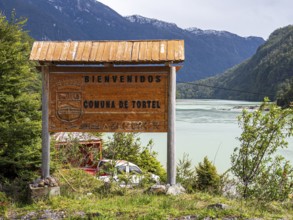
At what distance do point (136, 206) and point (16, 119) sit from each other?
5258 millimetres

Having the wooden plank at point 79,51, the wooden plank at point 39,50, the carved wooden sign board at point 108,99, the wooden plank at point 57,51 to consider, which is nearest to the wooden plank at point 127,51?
the carved wooden sign board at point 108,99

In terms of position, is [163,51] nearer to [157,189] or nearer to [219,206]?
[157,189]

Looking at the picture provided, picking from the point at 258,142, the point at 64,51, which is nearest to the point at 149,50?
the point at 64,51

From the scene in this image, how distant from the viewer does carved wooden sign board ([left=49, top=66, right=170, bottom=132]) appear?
329 inches

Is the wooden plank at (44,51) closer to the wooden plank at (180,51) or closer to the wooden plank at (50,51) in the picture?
the wooden plank at (50,51)

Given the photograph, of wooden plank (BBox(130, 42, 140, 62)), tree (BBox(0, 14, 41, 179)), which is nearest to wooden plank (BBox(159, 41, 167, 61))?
wooden plank (BBox(130, 42, 140, 62))

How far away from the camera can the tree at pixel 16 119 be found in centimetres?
998

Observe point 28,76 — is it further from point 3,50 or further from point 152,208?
point 152,208

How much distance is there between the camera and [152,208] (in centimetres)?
684

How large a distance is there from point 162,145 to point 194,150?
3.25 meters

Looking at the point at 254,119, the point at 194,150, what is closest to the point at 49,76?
the point at 254,119

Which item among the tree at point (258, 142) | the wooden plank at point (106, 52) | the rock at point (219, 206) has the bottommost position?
the rock at point (219, 206)

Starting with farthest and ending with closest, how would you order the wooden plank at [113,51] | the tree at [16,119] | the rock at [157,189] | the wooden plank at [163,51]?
the tree at [16,119] → the wooden plank at [113,51] → the wooden plank at [163,51] → the rock at [157,189]

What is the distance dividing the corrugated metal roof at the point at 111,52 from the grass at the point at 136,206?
2.87 m
